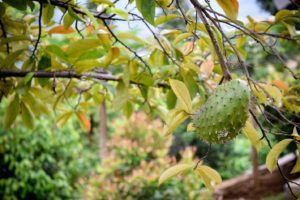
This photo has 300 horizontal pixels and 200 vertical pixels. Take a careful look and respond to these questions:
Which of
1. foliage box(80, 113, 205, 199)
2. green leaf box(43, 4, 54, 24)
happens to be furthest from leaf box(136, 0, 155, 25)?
foliage box(80, 113, 205, 199)

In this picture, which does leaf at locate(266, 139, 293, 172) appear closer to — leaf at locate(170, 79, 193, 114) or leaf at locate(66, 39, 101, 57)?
leaf at locate(170, 79, 193, 114)

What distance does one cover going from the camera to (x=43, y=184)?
149 inches

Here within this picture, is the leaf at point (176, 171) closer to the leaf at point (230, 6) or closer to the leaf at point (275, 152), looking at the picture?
the leaf at point (275, 152)

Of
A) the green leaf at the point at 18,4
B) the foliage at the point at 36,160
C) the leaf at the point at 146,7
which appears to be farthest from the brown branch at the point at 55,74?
→ the foliage at the point at 36,160

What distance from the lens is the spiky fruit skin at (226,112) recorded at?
642mm

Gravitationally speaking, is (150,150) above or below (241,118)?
below

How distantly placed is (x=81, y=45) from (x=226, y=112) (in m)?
0.49

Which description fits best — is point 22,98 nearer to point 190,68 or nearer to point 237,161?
point 190,68

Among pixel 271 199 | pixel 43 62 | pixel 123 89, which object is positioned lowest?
pixel 271 199

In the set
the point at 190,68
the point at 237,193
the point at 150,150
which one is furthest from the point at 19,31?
the point at 237,193

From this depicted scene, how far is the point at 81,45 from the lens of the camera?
3.25ft

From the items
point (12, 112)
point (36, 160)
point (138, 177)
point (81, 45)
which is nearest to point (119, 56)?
point (81, 45)

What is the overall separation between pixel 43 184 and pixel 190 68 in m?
3.05

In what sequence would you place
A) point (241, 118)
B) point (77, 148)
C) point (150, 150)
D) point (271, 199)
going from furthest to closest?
point (77, 148)
point (150, 150)
point (271, 199)
point (241, 118)
